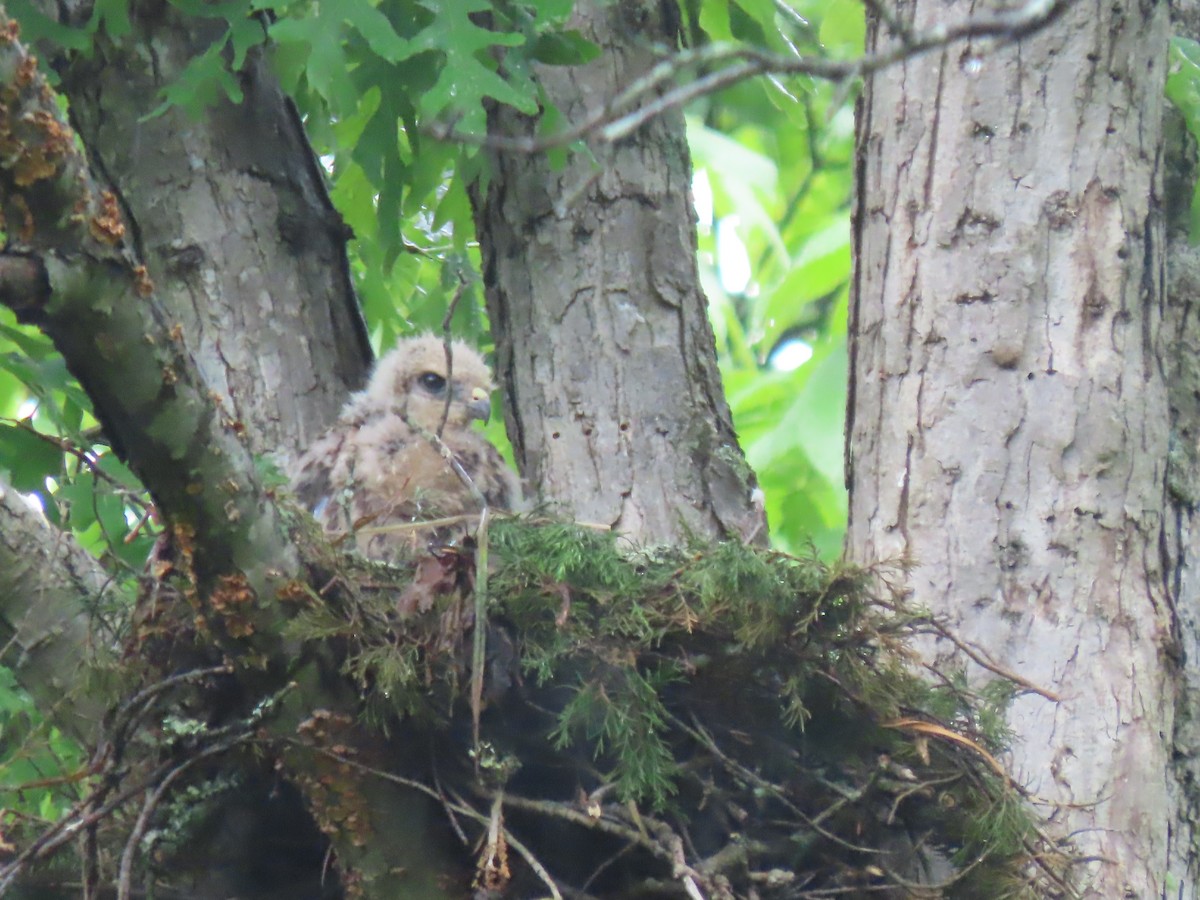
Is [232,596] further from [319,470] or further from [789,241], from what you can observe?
[789,241]

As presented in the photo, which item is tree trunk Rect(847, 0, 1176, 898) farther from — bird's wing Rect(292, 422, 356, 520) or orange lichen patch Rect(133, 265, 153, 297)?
orange lichen patch Rect(133, 265, 153, 297)

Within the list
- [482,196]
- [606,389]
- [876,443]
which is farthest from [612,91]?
[876,443]

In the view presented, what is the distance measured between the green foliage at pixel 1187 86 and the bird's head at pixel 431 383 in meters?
2.32

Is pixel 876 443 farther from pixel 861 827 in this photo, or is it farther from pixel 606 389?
pixel 861 827

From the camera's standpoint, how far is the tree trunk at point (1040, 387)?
3035 millimetres

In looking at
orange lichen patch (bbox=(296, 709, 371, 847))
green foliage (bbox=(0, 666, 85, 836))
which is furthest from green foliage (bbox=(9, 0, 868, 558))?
green foliage (bbox=(0, 666, 85, 836))

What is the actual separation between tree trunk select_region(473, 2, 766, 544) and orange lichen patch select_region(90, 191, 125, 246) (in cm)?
159

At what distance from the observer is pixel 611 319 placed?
142 inches

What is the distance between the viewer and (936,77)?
11.3 feet

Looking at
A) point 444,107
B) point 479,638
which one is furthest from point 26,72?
point 444,107

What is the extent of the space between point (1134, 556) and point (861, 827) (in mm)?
983

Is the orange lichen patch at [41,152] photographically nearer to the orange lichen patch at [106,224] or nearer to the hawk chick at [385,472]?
the orange lichen patch at [106,224]

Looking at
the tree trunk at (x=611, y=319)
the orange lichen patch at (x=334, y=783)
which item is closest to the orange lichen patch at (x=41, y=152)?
the orange lichen patch at (x=334, y=783)

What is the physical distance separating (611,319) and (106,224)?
179cm
